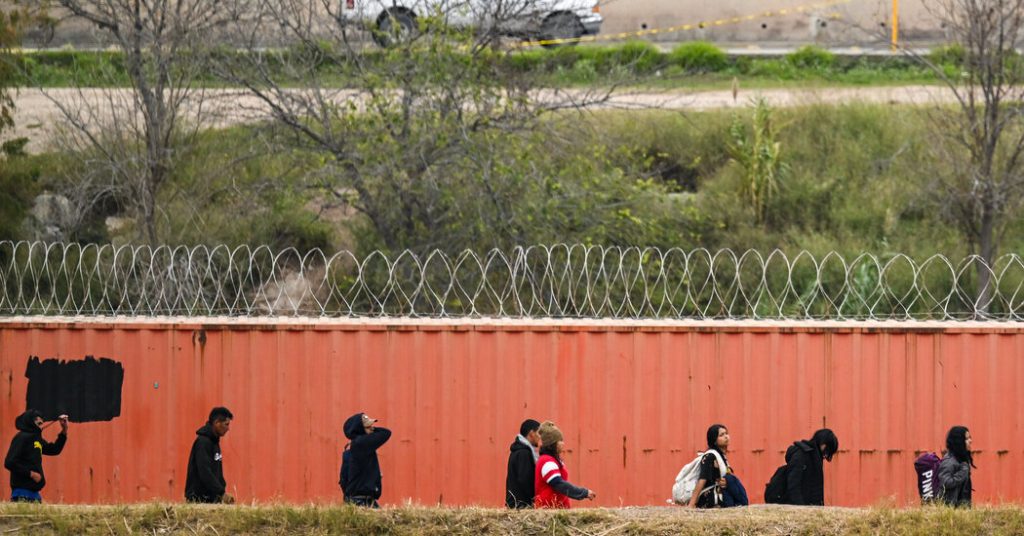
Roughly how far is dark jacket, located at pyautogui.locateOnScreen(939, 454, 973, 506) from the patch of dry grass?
40 centimetres

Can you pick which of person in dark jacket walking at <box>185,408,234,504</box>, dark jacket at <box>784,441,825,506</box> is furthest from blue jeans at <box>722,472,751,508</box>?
person in dark jacket walking at <box>185,408,234,504</box>

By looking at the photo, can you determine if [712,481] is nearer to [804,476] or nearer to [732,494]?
[732,494]

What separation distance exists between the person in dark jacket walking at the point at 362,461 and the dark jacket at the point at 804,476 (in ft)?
9.11

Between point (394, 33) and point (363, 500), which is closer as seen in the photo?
point (363, 500)

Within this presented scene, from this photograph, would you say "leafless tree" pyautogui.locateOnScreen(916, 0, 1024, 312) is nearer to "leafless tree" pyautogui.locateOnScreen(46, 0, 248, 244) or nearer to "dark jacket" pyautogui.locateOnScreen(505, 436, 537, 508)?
"dark jacket" pyautogui.locateOnScreen(505, 436, 537, 508)

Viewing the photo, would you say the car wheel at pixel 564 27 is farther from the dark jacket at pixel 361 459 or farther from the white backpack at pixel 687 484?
the white backpack at pixel 687 484

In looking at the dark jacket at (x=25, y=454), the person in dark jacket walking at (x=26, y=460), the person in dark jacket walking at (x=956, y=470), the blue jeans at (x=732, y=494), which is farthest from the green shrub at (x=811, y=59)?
the dark jacket at (x=25, y=454)

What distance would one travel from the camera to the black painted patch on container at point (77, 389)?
10.2 metres

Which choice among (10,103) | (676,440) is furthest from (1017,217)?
(10,103)

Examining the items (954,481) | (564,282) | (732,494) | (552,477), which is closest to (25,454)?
(552,477)

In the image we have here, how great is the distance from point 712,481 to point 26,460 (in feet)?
15.4

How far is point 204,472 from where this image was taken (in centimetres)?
855

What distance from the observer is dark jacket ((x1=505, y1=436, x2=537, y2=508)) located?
331 inches

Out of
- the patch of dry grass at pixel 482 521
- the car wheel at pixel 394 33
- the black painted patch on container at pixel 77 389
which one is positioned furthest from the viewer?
the car wheel at pixel 394 33
